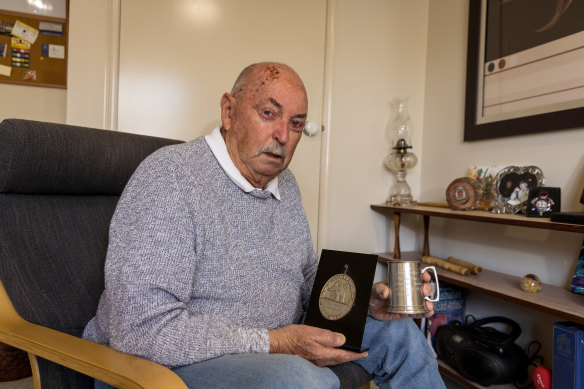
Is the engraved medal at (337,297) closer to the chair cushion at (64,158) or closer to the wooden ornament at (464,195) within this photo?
the chair cushion at (64,158)

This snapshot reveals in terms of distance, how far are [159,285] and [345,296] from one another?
0.42 m

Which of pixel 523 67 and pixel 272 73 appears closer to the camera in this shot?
pixel 272 73

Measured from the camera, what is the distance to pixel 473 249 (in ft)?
6.27

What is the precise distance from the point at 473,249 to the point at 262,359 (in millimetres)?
1536

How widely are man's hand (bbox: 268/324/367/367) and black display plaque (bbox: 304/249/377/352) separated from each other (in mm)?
32

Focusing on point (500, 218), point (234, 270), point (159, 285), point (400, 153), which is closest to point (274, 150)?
point (234, 270)

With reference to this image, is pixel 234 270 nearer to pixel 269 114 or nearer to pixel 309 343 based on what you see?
pixel 309 343

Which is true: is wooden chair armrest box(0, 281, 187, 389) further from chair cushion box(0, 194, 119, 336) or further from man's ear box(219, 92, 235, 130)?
man's ear box(219, 92, 235, 130)

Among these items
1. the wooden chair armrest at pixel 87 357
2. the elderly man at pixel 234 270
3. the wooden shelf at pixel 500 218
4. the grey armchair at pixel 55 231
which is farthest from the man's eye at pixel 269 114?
the wooden shelf at pixel 500 218

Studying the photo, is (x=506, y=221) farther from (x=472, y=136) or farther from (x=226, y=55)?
(x=226, y=55)

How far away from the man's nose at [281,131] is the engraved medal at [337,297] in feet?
1.20

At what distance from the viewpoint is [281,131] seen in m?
1.01

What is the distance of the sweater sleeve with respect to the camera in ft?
2.29

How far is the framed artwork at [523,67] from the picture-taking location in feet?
4.81
